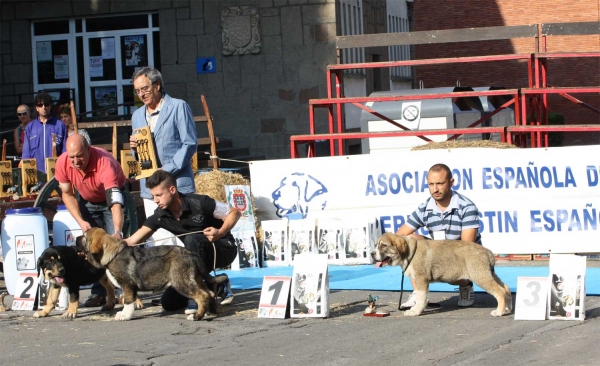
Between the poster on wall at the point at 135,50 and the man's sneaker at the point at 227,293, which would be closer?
the man's sneaker at the point at 227,293

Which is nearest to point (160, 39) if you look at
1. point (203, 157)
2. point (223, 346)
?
point (203, 157)

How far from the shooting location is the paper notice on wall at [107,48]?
24750mm

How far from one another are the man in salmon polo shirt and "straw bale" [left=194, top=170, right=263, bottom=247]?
364cm

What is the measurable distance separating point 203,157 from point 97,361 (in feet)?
46.2

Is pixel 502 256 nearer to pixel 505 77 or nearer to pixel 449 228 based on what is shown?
pixel 449 228

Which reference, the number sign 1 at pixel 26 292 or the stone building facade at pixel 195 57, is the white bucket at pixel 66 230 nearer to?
the number sign 1 at pixel 26 292

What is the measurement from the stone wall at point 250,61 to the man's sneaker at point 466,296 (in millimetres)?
14761

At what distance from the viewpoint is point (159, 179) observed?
876 centimetres

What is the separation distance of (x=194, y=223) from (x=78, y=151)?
1155 mm

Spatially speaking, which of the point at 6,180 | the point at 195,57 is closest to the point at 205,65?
the point at 195,57

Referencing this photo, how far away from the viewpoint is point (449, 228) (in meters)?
8.92

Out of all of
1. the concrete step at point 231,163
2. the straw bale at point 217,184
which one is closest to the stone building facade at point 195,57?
the concrete step at point 231,163

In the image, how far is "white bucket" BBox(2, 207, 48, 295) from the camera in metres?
10.2

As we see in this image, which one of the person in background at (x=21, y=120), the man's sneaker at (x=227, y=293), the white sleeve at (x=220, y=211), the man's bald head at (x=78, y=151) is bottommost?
the man's sneaker at (x=227, y=293)
